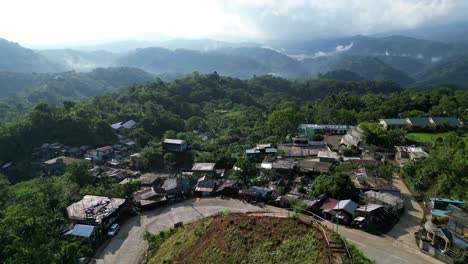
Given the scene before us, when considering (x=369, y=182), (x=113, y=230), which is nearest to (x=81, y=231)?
(x=113, y=230)

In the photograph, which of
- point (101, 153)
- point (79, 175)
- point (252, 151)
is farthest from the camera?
point (101, 153)

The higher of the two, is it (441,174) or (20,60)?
(441,174)

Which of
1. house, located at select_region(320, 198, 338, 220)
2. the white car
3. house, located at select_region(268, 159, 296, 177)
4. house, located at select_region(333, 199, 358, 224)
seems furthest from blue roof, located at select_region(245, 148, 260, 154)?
the white car

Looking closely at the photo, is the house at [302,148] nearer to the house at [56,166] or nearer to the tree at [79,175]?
the tree at [79,175]

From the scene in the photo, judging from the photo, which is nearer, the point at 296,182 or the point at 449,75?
the point at 296,182

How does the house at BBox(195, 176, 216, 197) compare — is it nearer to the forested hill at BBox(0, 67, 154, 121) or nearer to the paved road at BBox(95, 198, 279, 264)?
the paved road at BBox(95, 198, 279, 264)

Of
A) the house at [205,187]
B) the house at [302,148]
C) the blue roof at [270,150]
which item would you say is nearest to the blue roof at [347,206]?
the house at [205,187]

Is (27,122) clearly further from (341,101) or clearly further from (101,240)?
(341,101)

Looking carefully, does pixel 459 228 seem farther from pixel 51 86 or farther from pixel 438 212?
pixel 51 86
